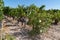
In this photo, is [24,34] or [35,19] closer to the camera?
[24,34]

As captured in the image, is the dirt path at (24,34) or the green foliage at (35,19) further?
the green foliage at (35,19)

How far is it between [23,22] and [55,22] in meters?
2.31

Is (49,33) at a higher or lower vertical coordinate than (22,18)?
lower

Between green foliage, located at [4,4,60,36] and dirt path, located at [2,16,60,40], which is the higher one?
green foliage, located at [4,4,60,36]

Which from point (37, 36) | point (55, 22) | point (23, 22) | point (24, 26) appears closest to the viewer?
point (37, 36)

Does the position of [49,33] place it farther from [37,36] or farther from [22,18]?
[22,18]

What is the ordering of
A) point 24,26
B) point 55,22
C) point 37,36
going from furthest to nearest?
point 55,22 < point 24,26 < point 37,36

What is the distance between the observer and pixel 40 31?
788cm

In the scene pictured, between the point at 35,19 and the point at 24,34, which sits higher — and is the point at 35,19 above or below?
above

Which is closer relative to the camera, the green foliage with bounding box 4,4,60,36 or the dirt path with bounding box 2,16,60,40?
the dirt path with bounding box 2,16,60,40

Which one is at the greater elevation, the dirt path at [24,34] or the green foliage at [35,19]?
the green foliage at [35,19]

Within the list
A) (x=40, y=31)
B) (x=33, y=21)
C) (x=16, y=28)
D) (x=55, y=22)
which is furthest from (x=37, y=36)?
(x=55, y=22)

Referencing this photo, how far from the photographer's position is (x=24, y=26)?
29.8 feet

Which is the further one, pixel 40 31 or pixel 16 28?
pixel 16 28
